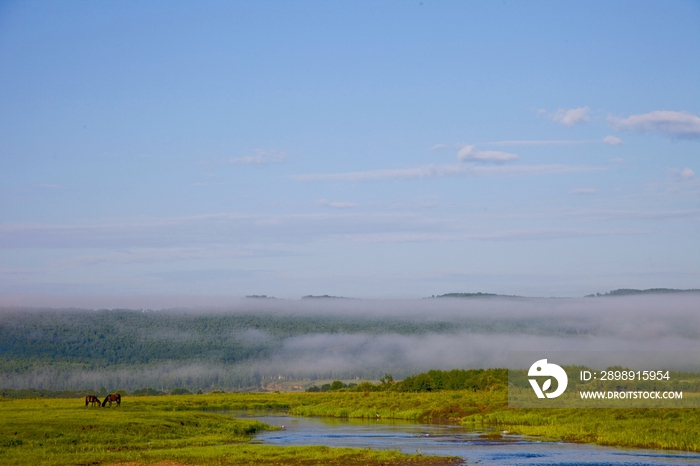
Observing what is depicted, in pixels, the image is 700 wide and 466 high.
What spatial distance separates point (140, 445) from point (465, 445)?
22989 millimetres

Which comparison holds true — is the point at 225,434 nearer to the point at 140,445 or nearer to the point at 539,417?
the point at 140,445

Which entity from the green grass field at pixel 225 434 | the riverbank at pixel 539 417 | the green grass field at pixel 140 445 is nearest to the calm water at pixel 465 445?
the riverbank at pixel 539 417

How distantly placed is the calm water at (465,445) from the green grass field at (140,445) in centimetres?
420

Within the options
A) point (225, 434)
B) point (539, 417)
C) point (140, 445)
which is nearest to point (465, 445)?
point (539, 417)

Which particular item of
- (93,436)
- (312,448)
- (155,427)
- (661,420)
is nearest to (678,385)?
(661,420)

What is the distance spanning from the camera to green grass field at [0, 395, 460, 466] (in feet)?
160

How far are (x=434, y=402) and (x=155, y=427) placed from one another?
4109 centimetres

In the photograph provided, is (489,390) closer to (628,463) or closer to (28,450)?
(628,463)

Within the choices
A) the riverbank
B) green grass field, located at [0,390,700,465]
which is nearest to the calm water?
the riverbank

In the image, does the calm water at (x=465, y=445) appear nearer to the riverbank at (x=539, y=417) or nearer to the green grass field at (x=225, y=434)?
→ the riverbank at (x=539, y=417)

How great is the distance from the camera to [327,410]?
107312 mm

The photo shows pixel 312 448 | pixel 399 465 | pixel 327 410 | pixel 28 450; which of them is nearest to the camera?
pixel 399 465

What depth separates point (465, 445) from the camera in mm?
59531

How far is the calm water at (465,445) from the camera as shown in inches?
1964
